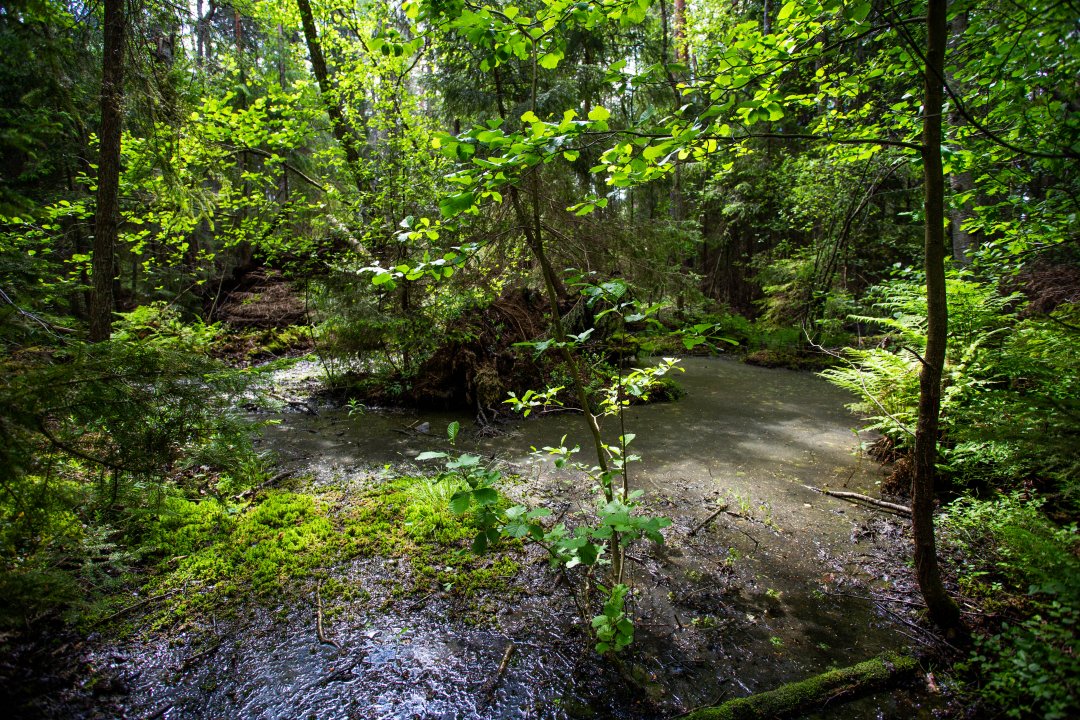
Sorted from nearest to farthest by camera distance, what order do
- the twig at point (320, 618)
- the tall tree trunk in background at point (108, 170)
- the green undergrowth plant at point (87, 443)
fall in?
the green undergrowth plant at point (87, 443), the twig at point (320, 618), the tall tree trunk in background at point (108, 170)

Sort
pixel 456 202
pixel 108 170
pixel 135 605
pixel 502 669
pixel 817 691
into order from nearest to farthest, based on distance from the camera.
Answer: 1. pixel 456 202
2. pixel 817 691
3. pixel 502 669
4. pixel 135 605
5. pixel 108 170

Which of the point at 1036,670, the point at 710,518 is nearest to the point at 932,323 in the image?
the point at 1036,670

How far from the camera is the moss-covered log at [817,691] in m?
2.05

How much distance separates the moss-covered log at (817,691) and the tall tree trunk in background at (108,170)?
22.0ft

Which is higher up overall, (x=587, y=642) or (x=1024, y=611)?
(x=1024, y=611)

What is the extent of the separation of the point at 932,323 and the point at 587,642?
263 cm

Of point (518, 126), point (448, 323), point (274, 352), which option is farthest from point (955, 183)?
point (274, 352)

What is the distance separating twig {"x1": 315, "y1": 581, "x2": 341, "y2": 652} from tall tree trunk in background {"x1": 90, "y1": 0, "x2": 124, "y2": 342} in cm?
420

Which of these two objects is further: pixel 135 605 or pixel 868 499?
pixel 868 499

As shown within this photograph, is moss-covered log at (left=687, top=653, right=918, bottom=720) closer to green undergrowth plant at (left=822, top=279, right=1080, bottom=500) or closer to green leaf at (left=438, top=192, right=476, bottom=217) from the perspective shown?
green undergrowth plant at (left=822, top=279, right=1080, bottom=500)

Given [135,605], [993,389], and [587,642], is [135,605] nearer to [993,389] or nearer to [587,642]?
[587,642]

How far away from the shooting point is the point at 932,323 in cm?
225

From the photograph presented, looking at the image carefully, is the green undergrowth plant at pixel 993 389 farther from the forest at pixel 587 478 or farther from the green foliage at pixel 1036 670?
the green foliage at pixel 1036 670

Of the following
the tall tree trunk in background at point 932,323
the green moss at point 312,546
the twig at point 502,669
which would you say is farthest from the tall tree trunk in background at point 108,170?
the tall tree trunk in background at point 932,323
